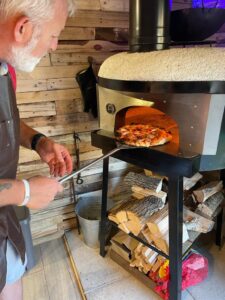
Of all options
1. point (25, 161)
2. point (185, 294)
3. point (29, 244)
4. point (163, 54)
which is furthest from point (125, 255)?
point (163, 54)

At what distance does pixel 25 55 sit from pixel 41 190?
15.7 inches

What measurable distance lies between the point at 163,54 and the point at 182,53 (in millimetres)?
76

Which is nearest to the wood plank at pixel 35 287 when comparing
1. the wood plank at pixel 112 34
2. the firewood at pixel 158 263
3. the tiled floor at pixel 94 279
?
the tiled floor at pixel 94 279

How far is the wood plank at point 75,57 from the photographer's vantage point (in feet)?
4.80

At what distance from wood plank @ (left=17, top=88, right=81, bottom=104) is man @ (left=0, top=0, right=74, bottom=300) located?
626 millimetres

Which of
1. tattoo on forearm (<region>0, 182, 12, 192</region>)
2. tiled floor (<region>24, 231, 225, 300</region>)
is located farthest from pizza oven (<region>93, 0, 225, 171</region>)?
tiled floor (<region>24, 231, 225, 300</region>)

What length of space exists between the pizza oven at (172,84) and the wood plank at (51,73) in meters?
0.35

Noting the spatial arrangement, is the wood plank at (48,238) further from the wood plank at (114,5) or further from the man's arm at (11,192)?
the wood plank at (114,5)

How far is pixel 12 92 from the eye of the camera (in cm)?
86

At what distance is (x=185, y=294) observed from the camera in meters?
1.40

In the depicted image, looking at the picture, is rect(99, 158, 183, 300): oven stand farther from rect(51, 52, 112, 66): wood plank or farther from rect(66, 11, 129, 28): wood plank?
rect(66, 11, 129, 28): wood plank

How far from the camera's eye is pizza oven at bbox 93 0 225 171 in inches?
37.7

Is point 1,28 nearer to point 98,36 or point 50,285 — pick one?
point 98,36

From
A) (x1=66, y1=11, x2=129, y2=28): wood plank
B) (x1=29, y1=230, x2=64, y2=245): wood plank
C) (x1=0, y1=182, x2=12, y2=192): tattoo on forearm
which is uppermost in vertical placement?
(x1=66, y1=11, x2=129, y2=28): wood plank
